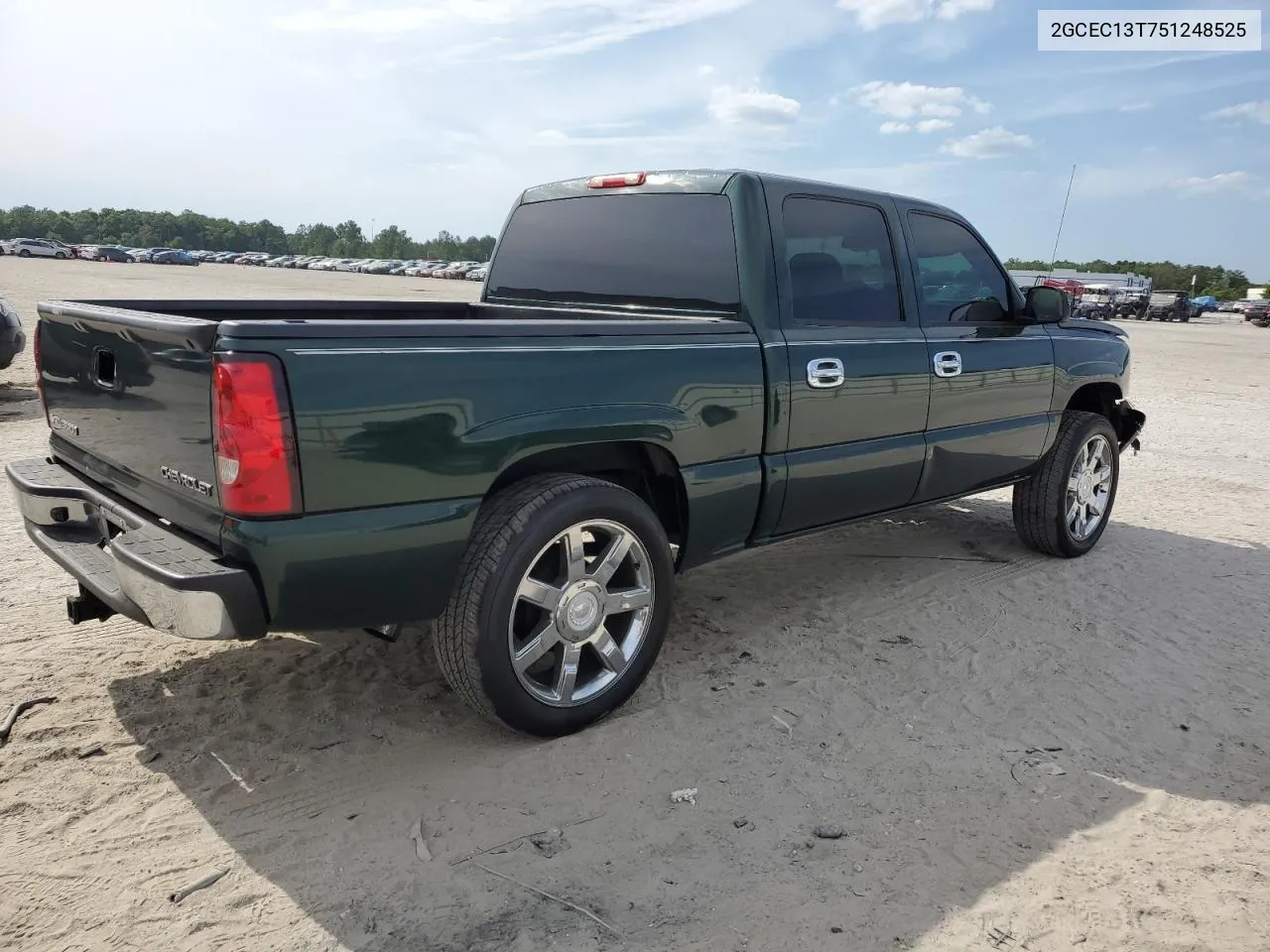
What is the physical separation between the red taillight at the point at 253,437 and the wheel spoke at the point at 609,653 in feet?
3.77

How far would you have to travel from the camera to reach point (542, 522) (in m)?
2.98

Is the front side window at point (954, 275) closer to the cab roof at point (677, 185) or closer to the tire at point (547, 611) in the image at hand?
the cab roof at point (677, 185)

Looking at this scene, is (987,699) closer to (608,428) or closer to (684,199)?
(608,428)

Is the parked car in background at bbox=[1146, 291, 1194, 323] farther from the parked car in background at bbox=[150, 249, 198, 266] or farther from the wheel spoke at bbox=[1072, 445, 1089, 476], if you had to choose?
the parked car in background at bbox=[150, 249, 198, 266]

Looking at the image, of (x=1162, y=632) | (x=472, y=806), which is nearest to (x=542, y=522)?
(x=472, y=806)

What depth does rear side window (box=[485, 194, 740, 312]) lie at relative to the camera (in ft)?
12.3

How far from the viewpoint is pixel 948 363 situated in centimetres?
441

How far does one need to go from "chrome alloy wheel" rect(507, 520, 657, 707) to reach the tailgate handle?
1.42 m

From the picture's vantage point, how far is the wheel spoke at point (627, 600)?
3262mm

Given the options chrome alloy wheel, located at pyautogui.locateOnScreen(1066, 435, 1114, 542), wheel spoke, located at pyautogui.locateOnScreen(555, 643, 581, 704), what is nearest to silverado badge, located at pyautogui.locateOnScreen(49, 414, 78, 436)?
wheel spoke, located at pyautogui.locateOnScreen(555, 643, 581, 704)

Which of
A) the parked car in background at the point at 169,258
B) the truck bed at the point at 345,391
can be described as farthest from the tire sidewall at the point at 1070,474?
the parked car in background at the point at 169,258

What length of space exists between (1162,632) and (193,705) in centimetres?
408

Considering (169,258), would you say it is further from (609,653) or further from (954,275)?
(609,653)

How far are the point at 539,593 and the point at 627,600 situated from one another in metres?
0.37
